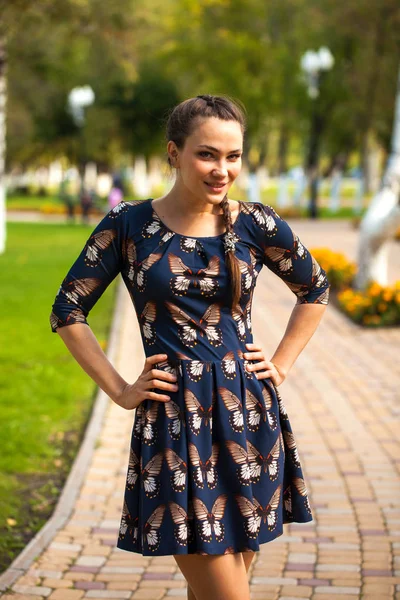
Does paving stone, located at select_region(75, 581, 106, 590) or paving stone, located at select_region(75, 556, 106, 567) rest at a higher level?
paving stone, located at select_region(75, 581, 106, 590)

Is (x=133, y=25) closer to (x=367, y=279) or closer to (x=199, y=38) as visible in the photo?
(x=367, y=279)

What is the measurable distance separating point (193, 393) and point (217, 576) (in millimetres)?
527

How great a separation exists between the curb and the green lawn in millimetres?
79

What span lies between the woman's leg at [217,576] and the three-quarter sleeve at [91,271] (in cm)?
79

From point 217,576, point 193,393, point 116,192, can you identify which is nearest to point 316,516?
point 217,576

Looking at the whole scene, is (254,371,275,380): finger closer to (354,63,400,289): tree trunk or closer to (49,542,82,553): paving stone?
(49,542,82,553): paving stone

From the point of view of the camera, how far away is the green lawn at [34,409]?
566 cm

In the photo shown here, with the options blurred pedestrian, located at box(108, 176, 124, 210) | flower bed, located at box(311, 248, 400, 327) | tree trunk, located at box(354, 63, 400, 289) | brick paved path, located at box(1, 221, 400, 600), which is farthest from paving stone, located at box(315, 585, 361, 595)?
blurred pedestrian, located at box(108, 176, 124, 210)

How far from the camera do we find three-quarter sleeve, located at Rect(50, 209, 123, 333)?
9.77 feet

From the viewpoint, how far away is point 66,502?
569cm

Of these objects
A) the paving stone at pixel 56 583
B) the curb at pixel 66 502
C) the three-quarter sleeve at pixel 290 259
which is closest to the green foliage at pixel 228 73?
the curb at pixel 66 502

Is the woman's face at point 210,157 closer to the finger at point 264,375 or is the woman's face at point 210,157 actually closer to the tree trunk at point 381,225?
the finger at point 264,375

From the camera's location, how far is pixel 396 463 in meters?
6.48

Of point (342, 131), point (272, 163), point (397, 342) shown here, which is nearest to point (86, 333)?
point (397, 342)
